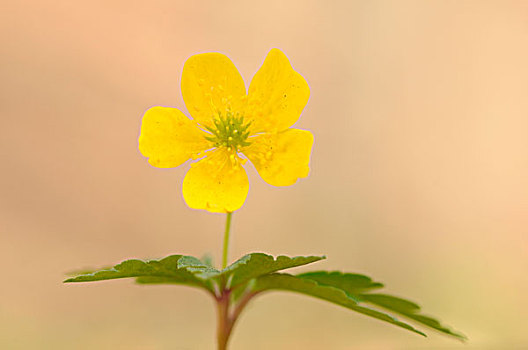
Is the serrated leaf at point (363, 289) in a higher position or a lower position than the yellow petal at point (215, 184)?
lower

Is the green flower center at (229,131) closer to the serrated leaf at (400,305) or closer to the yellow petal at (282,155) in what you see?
the yellow petal at (282,155)

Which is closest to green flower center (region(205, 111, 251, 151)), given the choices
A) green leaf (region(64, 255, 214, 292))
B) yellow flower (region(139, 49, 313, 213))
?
yellow flower (region(139, 49, 313, 213))

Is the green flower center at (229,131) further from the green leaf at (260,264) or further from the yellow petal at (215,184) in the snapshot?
the green leaf at (260,264)

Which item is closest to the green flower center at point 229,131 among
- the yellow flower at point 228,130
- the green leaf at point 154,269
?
the yellow flower at point 228,130

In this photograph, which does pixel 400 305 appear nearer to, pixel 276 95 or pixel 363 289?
pixel 363 289

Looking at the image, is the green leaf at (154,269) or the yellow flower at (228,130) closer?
the green leaf at (154,269)

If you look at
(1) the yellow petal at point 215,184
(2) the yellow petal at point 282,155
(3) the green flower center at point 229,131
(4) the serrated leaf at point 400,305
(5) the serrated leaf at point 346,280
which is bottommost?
(4) the serrated leaf at point 400,305
